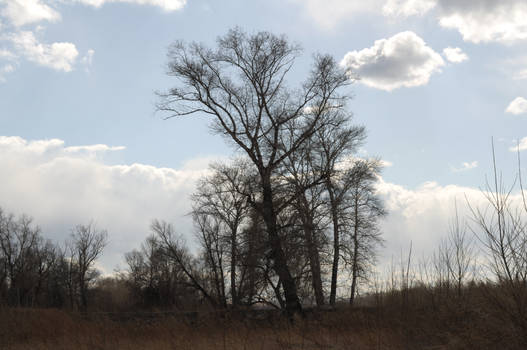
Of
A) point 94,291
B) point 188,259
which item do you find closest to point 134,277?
point 94,291

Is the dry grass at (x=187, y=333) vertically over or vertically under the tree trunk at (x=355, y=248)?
under

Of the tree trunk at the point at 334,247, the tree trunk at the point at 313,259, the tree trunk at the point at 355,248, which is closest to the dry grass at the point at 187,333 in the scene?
the tree trunk at the point at 313,259

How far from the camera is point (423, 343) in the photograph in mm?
9422

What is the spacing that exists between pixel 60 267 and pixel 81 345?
147ft

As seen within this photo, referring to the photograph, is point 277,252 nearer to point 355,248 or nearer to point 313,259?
point 313,259

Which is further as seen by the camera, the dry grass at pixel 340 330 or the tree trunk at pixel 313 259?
the tree trunk at pixel 313 259

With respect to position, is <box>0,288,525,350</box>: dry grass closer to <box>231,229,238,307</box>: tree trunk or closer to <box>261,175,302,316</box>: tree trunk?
<box>261,175,302,316</box>: tree trunk

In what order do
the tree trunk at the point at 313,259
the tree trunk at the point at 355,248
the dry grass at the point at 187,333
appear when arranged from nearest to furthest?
the dry grass at the point at 187,333, the tree trunk at the point at 313,259, the tree trunk at the point at 355,248

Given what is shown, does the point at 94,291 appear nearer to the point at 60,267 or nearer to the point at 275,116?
the point at 60,267

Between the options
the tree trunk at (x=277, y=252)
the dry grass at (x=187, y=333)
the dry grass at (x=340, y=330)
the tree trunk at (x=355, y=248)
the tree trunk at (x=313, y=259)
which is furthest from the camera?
the tree trunk at (x=355, y=248)

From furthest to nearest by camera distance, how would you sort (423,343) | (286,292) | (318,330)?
(286,292) < (318,330) < (423,343)

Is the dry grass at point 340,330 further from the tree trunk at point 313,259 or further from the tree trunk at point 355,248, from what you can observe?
the tree trunk at point 355,248

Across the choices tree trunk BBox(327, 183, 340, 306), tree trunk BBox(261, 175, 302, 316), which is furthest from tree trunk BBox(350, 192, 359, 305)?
tree trunk BBox(261, 175, 302, 316)

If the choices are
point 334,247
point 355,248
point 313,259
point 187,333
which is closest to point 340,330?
point 187,333
